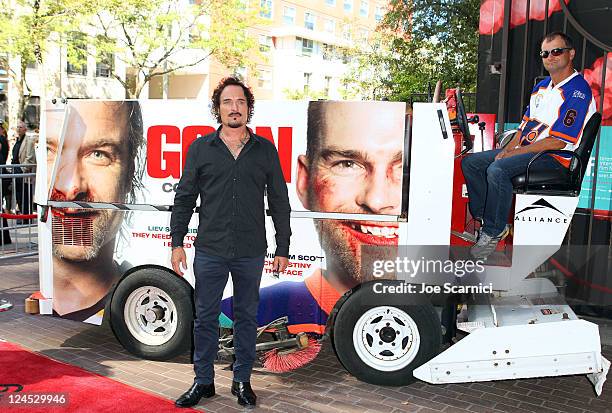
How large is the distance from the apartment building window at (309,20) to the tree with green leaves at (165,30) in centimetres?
2759

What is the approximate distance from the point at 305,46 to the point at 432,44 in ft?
125

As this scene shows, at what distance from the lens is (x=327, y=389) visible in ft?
16.8

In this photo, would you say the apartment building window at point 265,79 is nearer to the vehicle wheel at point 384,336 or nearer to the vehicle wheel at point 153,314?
the vehicle wheel at point 153,314

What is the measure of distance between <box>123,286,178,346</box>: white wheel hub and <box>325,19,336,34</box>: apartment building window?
57006mm

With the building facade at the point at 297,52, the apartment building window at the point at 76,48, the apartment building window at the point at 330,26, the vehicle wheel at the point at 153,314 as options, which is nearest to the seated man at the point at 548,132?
the vehicle wheel at the point at 153,314

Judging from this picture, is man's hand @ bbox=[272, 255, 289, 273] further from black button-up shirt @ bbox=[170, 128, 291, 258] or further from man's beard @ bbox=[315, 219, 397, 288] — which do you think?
man's beard @ bbox=[315, 219, 397, 288]

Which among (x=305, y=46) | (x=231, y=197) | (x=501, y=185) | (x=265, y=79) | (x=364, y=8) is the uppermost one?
(x=364, y=8)

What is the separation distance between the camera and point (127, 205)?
5453mm

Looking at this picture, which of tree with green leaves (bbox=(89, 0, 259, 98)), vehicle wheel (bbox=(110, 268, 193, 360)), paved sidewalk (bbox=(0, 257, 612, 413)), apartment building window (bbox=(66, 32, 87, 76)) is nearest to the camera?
paved sidewalk (bbox=(0, 257, 612, 413))

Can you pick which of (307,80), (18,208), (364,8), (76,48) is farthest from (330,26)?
(18,208)

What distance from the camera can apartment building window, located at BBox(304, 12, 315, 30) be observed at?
57.9 meters

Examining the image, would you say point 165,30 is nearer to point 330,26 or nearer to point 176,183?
point 176,183

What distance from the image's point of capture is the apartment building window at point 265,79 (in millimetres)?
50972

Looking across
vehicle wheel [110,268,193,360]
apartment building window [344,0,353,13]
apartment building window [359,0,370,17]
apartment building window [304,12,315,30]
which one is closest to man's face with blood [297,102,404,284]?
vehicle wheel [110,268,193,360]
